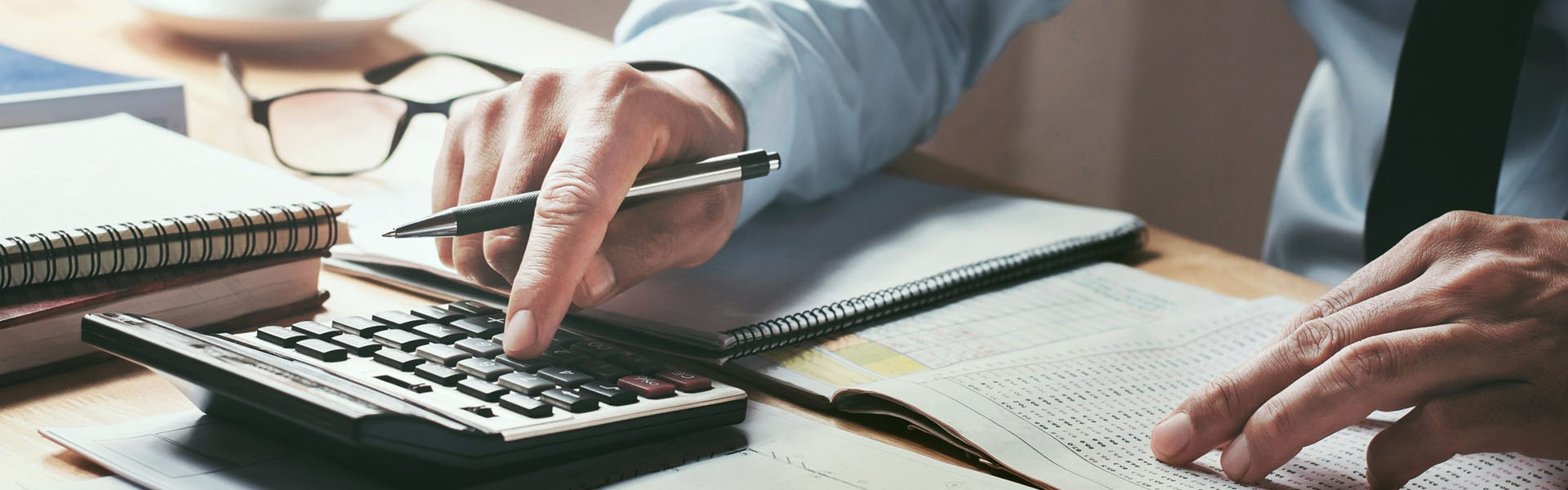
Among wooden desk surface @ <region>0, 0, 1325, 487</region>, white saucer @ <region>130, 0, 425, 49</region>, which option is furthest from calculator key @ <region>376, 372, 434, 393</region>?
white saucer @ <region>130, 0, 425, 49</region>

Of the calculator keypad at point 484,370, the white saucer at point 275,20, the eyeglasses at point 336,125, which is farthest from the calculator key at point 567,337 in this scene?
the white saucer at point 275,20

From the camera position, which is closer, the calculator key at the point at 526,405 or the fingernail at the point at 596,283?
the calculator key at the point at 526,405

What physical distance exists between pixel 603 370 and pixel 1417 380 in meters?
0.33

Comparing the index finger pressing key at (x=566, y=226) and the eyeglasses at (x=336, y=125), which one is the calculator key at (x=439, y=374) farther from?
the eyeglasses at (x=336, y=125)

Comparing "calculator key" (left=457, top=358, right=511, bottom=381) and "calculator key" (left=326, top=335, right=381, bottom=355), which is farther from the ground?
"calculator key" (left=457, top=358, right=511, bottom=381)

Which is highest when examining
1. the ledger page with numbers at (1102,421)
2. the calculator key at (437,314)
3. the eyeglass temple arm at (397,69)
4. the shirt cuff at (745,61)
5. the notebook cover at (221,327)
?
the shirt cuff at (745,61)

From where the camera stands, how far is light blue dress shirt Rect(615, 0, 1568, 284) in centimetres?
83

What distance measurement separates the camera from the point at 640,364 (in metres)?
0.50

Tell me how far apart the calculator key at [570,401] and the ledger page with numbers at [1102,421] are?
5.1 inches

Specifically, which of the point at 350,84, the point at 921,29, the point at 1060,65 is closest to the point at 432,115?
the point at 350,84

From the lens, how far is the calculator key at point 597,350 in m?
0.51

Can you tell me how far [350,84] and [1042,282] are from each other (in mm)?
680

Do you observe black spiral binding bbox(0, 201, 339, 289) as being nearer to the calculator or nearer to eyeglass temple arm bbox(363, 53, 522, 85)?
the calculator

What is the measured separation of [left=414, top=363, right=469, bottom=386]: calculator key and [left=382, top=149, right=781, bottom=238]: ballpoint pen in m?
0.12
